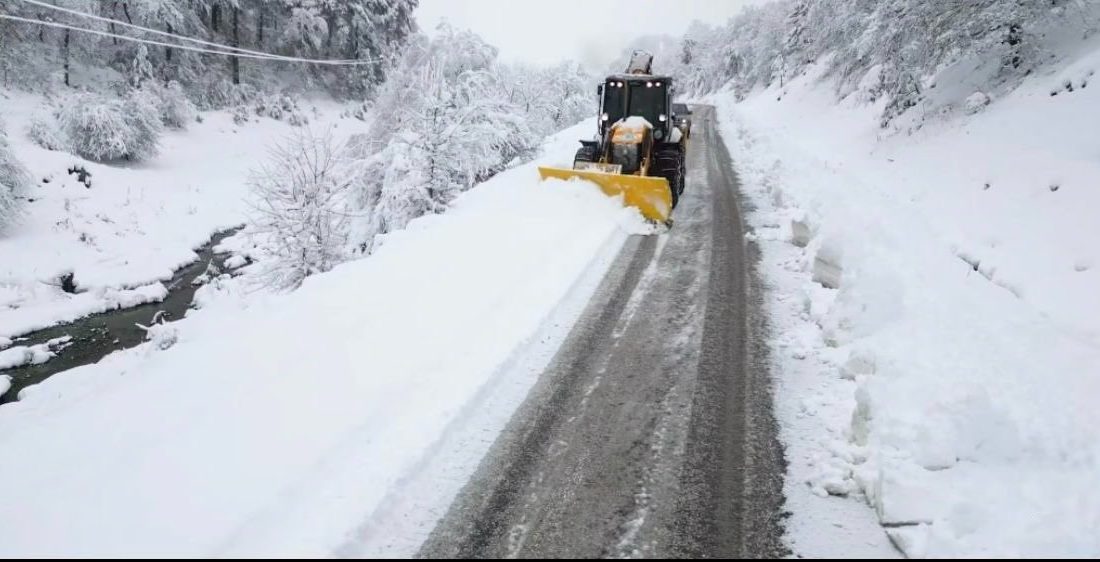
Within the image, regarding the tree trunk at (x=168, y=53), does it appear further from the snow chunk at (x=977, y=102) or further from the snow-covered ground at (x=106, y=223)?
the snow chunk at (x=977, y=102)

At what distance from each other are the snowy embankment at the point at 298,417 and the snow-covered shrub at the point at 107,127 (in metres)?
13.8

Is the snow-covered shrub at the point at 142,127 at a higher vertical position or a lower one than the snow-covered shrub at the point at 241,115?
lower

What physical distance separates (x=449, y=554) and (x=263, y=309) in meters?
4.78

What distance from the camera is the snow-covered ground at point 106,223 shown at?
1151 cm

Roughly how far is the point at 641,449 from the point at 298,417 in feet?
8.25

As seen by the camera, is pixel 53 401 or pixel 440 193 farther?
pixel 440 193

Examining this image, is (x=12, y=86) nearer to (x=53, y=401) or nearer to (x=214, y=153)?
(x=214, y=153)

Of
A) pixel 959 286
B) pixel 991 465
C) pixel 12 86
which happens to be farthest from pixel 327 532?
pixel 12 86

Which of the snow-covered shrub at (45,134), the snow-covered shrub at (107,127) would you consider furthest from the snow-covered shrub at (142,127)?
the snow-covered shrub at (45,134)

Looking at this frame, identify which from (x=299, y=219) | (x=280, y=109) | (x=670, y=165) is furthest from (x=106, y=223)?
(x=280, y=109)

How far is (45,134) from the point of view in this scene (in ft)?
56.5

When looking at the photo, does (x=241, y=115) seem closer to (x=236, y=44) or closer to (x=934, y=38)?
(x=236, y=44)

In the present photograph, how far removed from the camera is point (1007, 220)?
8281mm

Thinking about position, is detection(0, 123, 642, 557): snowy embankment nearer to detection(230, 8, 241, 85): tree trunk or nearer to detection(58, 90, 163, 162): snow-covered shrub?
detection(58, 90, 163, 162): snow-covered shrub
